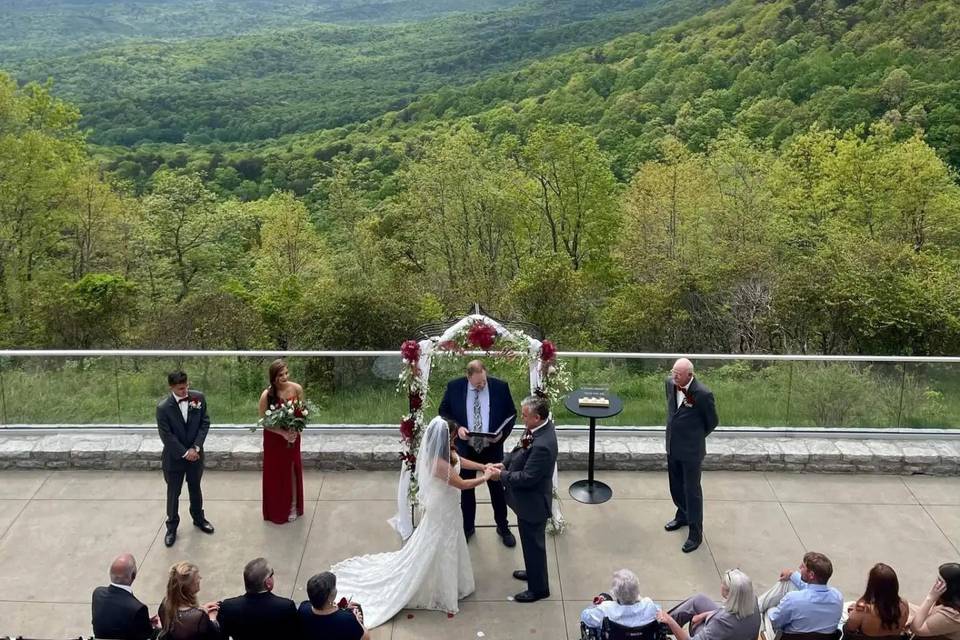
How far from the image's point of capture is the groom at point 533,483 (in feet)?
21.1

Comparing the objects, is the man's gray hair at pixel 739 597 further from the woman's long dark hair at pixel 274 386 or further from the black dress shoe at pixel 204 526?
the black dress shoe at pixel 204 526

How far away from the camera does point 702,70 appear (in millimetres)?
78938

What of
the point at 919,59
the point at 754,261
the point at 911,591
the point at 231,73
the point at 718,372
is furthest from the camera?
the point at 231,73

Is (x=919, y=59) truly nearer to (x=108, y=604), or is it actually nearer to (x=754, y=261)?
(x=754, y=261)

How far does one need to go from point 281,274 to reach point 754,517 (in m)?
35.7

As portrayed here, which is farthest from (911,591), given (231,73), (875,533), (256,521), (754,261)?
(231,73)

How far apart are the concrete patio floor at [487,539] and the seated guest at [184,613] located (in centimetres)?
186

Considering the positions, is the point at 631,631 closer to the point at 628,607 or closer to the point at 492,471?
the point at 628,607

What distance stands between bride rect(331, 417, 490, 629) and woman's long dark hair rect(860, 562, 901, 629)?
2913 mm

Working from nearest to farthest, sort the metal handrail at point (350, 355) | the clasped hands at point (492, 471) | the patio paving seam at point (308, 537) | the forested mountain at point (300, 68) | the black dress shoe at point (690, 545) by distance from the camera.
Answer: the clasped hands at point (492, 471)
the patio paving seam at point (308, 537)
the black dress shoe at point (690, 545)
the metal handrail at point (350, 355)
the forested mountain at point (300, 68)

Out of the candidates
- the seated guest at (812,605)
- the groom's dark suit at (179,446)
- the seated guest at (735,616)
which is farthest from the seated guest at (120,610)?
the seated guest at (812,605)

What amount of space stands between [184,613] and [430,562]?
86.0 inches

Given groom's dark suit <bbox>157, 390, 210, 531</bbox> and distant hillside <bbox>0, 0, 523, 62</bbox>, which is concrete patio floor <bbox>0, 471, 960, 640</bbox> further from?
distant hillside <bbox>0, 0, 523, 62</bbox>

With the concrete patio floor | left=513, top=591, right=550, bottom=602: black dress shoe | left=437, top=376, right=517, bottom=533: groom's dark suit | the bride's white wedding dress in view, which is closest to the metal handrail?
the concrete patio floor
